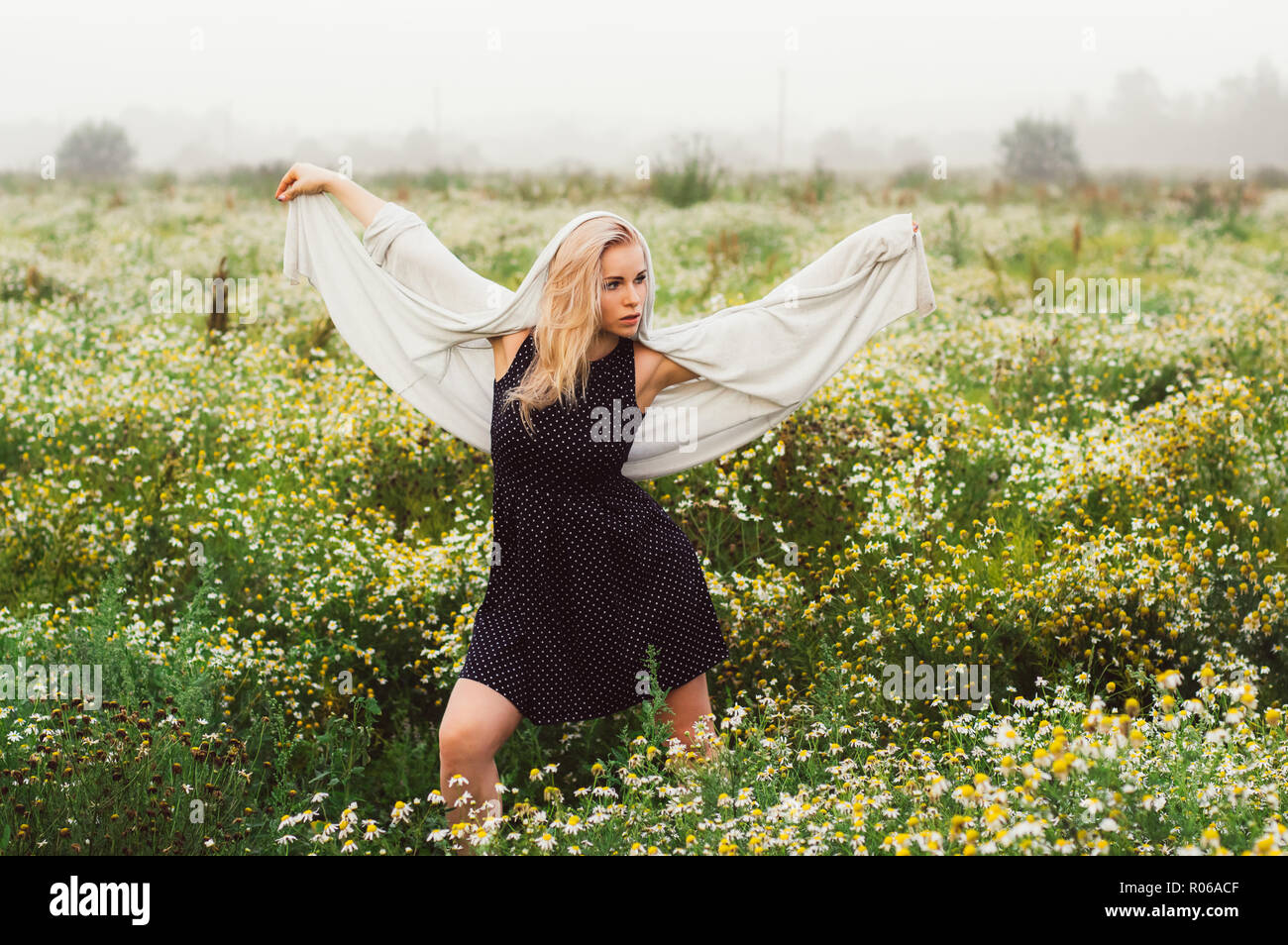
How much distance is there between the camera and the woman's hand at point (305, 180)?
4.12 m

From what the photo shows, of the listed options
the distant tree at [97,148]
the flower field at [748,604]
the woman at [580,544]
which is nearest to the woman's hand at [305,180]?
the woman at [580,544]

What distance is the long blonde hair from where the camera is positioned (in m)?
3.74

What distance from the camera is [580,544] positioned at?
3795 mm

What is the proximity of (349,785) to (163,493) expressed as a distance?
224cm

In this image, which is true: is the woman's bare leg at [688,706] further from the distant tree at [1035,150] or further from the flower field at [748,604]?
the distant tree at [1035,150]

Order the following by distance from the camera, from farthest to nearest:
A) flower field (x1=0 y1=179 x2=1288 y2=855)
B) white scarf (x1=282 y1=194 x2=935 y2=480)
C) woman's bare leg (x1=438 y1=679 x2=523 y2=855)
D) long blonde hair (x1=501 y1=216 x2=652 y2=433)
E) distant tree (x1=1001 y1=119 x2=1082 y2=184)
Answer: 1. distant tree (x1=1001 y1=119 x2=1082 y2=184)
2. white scarf (x1=282 y1=194 x2=935 y2=480)
3. long blonde hair (x1=501 y1=216 x2=652 y2=433)
4. woman's bare leg (x1=438 y1=679 x2=523 y2=855)
5. flower field (x1=0 y1=179 x2=1288 y2=855)

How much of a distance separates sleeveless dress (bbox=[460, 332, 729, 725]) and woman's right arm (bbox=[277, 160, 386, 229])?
0.80 meters

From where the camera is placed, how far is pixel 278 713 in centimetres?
431

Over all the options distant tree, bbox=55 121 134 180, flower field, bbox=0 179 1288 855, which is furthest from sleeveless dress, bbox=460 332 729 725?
distant tree, bbox=55 121 134 180

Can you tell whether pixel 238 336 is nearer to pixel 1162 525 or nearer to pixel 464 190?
pixel 1162 525

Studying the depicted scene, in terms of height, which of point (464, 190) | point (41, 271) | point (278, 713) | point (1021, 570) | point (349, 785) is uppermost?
point (464, 190)

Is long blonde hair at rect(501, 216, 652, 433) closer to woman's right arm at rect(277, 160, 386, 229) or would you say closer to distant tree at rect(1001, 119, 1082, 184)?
woman's right arm at rect(277, 160, 386, 229)

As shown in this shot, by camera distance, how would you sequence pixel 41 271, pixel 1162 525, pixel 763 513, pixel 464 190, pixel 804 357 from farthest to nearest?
pixel 464 190, pixel 41 271, pixel 763 513, pixel 1162 525, pixel 804 357

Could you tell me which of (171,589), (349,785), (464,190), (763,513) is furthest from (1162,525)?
(464,190)
